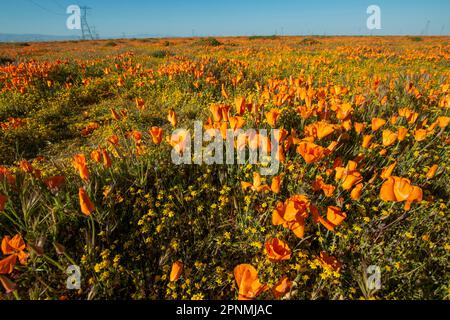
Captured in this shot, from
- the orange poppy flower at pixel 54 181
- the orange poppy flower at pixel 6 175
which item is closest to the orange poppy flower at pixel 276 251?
the orange poppy flower at pixel 54 181

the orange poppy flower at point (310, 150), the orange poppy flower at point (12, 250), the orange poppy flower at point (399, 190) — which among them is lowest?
the orange poppy flower at point (12, 250)

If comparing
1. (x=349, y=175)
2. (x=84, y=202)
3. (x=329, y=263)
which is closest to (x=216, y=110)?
(x=349, y=175)

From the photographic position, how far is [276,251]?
1408 mm

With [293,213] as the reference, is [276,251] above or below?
below

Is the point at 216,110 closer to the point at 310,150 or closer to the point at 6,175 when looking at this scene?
the point at 310,150

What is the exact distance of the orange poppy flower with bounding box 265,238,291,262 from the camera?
1.37 meters

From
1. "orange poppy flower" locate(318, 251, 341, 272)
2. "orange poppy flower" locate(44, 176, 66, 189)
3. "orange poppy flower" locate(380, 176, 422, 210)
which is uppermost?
"orange poppy flower" locate(44, 176, 66, 189)

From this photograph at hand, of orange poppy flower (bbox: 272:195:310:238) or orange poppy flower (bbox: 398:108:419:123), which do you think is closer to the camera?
orange poppy flower (bbox: 272:195:310:238)

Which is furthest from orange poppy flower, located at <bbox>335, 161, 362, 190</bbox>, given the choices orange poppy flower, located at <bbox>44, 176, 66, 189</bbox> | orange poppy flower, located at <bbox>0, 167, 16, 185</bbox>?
orange poppy flower, located at <bbox>0, 167, 16, 185</bbox>

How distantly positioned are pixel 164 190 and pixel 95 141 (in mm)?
2246

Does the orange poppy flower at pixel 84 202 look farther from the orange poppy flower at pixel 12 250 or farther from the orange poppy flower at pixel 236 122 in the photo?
the orange poppy flower at pixel 236 122

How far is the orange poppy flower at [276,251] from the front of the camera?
1.37m

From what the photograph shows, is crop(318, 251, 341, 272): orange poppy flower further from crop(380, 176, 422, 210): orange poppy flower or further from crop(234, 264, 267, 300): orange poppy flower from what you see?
crop(234, 264, 267, 300): orange poppy flower
